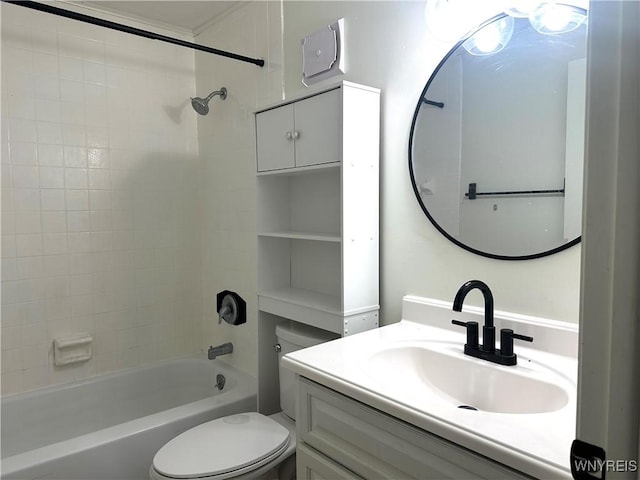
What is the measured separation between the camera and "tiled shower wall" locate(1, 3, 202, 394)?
6.81 feet

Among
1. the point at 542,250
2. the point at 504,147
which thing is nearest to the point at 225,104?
the point at 504,147

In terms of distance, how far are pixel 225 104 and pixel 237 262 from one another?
0.87m

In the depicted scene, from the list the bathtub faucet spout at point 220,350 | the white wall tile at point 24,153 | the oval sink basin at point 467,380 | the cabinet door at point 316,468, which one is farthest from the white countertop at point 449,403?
the white wall tile at point 24,153

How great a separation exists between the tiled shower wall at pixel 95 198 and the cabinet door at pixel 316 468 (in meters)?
1.60

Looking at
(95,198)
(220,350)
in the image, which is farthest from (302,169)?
(95,198)

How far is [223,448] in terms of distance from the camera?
1.49 metres

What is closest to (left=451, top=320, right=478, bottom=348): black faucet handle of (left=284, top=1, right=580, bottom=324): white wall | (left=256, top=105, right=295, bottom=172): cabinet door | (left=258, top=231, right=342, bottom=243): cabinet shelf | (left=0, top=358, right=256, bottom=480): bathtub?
(left=284, top=1, right=580, bottom=324): white wall

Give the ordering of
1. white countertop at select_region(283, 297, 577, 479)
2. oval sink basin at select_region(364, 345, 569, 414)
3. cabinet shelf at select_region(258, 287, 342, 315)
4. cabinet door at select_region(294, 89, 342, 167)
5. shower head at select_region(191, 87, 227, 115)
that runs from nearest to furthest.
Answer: white countertop at select_region(283, 297, 577, 479), oval sink basin at select_region(364, 345, 569, 414), cabinet door at select_region(294, 89, 342, 167), cabinet shelf at select_region(258, 287, 342, 315), shower head at select_region(191, 87, 227, 115)

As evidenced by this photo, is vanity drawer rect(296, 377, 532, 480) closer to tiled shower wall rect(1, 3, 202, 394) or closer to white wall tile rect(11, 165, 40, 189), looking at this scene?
tiled shower wall rect(1, 3, 202, 394)

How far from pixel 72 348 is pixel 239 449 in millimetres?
1240

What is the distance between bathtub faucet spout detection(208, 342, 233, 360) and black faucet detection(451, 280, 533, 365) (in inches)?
57.9

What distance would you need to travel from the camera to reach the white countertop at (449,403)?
729mm

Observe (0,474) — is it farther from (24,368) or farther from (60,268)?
(60,268)

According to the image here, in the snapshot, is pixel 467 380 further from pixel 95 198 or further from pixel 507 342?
pixel 95 198
